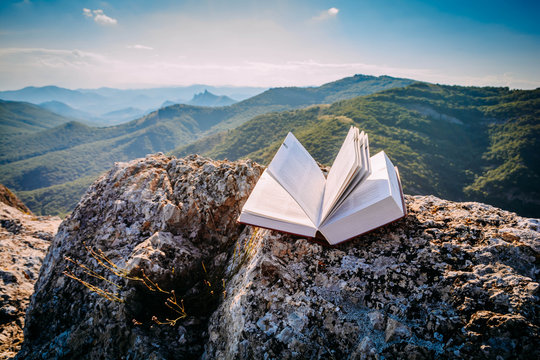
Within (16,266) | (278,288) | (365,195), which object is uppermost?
(365,195)

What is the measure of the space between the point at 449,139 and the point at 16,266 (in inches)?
7006

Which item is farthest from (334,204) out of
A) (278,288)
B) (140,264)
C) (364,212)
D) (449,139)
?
(449,139)

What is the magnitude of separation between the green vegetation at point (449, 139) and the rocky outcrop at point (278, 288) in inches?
3697

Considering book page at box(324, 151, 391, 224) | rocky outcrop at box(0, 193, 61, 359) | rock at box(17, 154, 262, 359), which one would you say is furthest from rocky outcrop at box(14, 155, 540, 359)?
rocky outcrop at box(0, 193, 61, 359)

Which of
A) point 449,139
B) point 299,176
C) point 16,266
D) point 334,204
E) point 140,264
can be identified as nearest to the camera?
point 334,204

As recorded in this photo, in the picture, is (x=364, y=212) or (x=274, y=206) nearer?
(x=364, y=212)

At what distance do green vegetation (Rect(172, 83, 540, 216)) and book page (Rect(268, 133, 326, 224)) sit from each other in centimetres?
9339

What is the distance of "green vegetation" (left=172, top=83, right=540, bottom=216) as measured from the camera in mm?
100438

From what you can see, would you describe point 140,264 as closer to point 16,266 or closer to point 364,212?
point 364,212

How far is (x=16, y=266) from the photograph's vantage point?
633 centimetres

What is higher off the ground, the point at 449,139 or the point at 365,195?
the point at 365,195

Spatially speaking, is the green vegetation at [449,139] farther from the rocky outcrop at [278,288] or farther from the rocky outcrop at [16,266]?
the rocky outcrop at [16,266]

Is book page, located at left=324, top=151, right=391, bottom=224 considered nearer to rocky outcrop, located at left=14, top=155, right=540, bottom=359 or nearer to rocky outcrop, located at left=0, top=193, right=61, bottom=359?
rocky outcrop, located at left=14, top=155, right=540, bottom=359

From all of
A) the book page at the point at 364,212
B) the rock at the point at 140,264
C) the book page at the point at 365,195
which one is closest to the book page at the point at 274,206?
the book page at the point at 364,212
